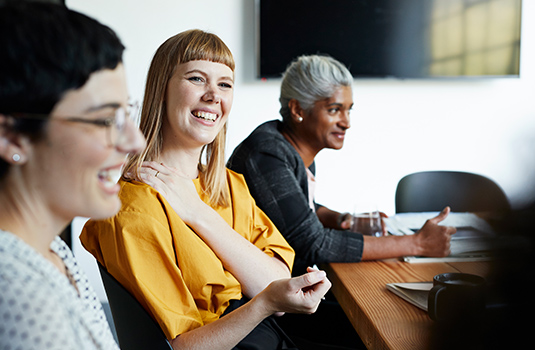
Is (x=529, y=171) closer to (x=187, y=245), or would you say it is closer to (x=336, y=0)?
(x=187, y=245)

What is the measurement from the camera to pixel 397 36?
324 cm

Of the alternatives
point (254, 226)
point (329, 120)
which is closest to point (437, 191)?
point (329, 120)

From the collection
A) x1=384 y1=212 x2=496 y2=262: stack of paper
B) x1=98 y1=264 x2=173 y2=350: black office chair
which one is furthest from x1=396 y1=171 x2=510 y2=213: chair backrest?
x1=98 y1=264 x2=173 y2=350: black office chair

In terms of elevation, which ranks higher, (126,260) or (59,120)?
(59,120)

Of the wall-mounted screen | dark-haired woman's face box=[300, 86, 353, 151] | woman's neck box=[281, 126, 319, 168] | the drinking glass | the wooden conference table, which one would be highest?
the wall-mounted screen

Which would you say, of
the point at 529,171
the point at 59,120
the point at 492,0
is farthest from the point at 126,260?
the point at 492,0

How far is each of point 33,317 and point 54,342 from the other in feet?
0.12

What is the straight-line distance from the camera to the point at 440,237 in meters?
1.59

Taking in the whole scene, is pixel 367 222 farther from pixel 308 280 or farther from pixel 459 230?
pixel 308 280

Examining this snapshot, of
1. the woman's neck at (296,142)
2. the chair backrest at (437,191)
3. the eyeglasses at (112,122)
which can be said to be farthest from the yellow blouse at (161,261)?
the chair backrest at (437,191)

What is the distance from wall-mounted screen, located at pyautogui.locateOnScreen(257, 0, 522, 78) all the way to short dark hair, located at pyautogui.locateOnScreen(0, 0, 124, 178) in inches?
101

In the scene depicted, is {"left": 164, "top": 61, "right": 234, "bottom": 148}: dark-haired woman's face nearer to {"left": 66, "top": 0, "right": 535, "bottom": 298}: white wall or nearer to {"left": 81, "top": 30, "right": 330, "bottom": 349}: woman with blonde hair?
{"left": 81, "top": 30, "right": 330, "bottom": 349}: woman with blonde hair

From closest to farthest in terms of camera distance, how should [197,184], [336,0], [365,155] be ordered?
[197,184]
[336,0]
[365,155]

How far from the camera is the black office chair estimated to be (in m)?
1.04
